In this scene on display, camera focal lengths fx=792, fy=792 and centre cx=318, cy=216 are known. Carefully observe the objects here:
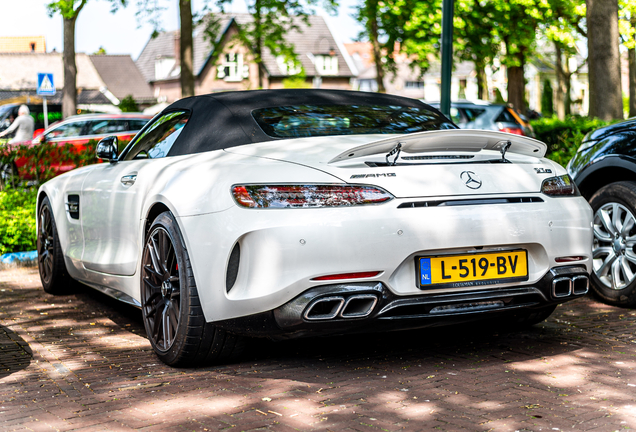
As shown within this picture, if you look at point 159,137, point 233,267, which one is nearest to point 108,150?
point 159,137

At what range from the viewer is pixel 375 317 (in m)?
3.62

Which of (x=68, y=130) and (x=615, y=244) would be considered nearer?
(x=615, y=244)

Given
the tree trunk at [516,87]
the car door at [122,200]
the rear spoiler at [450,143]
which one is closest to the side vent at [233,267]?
the rear spoiler at [450,143]

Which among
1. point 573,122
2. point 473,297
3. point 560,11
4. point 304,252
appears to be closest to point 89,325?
point 304,252

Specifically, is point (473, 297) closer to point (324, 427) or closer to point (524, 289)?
point (524, 289)

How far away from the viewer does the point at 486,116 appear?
51.5ft

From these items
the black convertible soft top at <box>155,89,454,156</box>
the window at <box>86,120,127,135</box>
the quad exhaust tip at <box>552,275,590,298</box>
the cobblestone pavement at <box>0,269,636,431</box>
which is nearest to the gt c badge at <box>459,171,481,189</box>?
the quad exhaust tip at <box>552,275,590,298</box>

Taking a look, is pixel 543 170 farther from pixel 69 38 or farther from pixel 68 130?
pixel 69 38

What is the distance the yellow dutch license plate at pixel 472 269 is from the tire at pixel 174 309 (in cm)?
107

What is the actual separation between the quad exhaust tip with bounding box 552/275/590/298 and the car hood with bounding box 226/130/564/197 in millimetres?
466

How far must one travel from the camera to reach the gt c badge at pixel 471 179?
3754mm

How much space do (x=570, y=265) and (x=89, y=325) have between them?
3.15m

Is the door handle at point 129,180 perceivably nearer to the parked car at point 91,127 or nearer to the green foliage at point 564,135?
the green foliage at point 564,135

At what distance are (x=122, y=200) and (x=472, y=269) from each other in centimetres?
221
